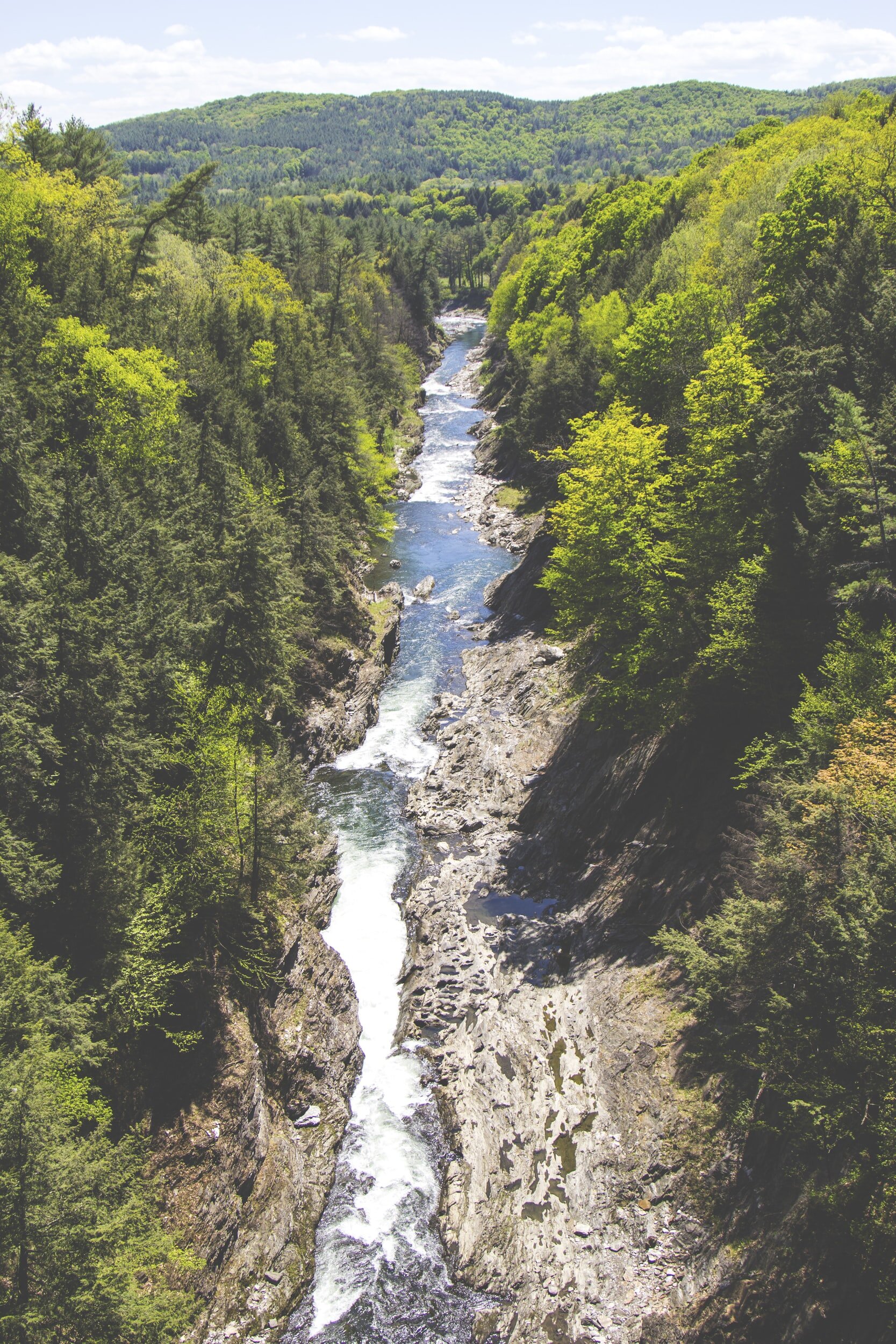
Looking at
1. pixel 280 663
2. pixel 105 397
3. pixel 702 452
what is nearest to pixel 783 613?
pixel 702 452

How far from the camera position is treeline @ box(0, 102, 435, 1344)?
1553cm

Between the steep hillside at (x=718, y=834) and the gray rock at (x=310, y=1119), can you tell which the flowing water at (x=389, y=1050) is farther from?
the steep hillside at (x=718, y=834)

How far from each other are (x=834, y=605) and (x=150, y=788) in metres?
23.0

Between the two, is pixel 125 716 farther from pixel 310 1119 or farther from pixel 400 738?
pixel 400 738

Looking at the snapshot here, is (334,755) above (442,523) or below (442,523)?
below

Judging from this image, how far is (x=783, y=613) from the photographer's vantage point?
86.8ft

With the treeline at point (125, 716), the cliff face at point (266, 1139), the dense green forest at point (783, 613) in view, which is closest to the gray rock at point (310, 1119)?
the cliff face at point (266, 1139)

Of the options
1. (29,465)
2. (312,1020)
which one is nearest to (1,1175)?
(312,1020)

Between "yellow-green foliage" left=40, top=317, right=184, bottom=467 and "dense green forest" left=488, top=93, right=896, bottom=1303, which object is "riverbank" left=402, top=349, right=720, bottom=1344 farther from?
"yellow-green foliage" left=40, top=317, right=184, bottom=467

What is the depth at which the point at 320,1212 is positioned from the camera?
22594mm

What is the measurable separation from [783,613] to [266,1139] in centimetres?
2440

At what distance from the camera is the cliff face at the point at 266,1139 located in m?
20.0

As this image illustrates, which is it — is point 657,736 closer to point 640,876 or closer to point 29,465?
point 640,876

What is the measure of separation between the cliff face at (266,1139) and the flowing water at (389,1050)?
75cm
